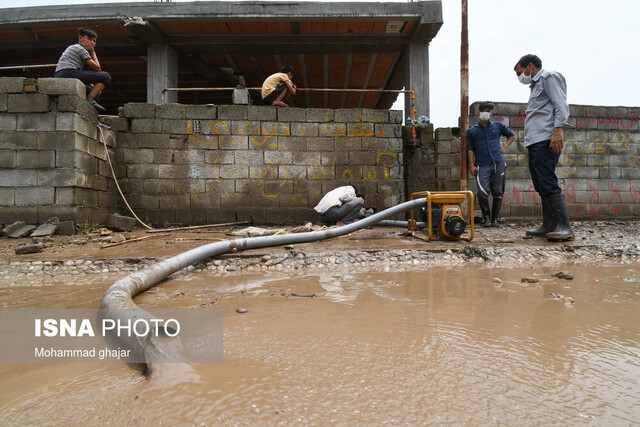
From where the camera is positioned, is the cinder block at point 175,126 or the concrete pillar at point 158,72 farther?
the concrete pillar at point 158,72

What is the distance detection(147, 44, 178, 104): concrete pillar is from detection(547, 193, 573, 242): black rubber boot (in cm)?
686

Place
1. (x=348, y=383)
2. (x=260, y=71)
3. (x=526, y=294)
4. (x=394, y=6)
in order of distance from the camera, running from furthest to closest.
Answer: (x=260, y=71) < (x=394, y=6) < (x=526, y=294) < (x=348, y=383)

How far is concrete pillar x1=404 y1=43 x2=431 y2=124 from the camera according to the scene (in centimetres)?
721

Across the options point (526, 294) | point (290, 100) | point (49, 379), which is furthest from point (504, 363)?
point (290, 100)

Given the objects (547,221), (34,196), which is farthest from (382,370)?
(34,196)

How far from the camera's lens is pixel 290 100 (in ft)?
36.7

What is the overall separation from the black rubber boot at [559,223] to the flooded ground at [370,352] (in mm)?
746

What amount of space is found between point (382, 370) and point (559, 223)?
3579 mm

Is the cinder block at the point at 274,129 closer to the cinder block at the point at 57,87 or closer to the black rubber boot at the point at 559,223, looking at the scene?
the cinder block at the point at 57,87

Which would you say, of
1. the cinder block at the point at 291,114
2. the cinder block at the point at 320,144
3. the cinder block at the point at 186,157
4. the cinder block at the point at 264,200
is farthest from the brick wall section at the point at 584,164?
the cinder block at the point at 186,157

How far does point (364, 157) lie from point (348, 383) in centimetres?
512

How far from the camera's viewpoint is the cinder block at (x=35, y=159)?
14.5ft

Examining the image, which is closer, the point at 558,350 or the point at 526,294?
the point at 558,350

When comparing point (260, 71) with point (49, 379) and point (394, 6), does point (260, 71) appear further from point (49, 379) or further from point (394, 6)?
point (49, 379)
